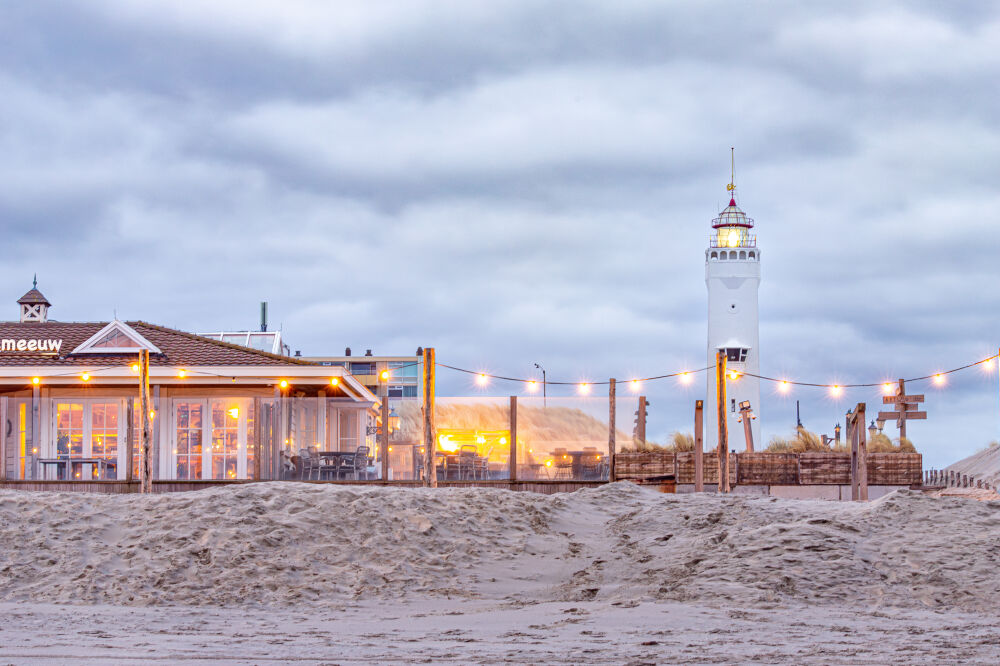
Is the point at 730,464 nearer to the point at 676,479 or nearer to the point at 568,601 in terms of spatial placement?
the point at 676,479

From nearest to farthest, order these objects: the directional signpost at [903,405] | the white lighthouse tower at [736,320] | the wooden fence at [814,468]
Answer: the wooden fence at [814,468] → the directional signpost at [903,405] → the white lighthouse tower at [736,320]

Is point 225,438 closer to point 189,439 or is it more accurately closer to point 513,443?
point 189,439

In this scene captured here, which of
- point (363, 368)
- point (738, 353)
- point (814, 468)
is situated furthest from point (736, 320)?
point (363, 368)

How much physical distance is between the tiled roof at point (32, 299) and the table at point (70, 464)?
15.2 m

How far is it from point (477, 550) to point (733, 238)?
34336mm

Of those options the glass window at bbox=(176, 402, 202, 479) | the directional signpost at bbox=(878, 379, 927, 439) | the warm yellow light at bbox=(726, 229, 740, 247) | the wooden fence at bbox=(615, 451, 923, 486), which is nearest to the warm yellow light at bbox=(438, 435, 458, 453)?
the wooden fence at bbox=(615, 451, 923, 486)

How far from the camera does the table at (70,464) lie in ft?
69.7

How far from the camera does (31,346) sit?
80.3 feet

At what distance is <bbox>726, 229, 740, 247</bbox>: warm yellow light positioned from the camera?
45.3 meters

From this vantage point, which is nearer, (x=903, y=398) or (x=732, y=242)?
(x=903, y=398)

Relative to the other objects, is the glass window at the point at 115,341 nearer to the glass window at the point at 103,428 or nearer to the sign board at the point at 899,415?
the glass window at the point at 103,428

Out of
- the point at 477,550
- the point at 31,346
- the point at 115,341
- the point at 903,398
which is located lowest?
the point at 477,550

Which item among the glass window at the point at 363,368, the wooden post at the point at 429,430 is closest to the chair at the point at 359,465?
the wooden post at the point at 429,430

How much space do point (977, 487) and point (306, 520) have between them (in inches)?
635
